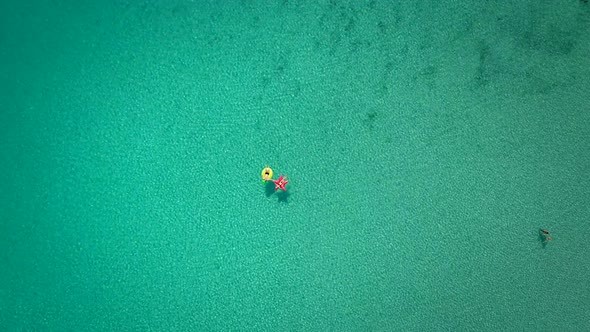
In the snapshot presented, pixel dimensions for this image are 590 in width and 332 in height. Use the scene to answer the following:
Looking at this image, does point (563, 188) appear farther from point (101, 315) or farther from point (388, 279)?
point (101, 315)

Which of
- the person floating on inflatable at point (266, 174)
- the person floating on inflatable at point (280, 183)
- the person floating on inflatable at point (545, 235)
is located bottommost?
the person floating on inflatable at point (545, 235)

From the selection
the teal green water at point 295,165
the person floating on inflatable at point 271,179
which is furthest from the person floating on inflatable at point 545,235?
the person floating on inflatable at point 271,179

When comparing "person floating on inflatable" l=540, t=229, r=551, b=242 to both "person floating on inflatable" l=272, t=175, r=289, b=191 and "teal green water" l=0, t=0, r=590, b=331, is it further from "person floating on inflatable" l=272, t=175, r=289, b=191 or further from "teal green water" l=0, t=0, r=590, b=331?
"person floating on inflatable" l=272, t=175, r=289, b=191

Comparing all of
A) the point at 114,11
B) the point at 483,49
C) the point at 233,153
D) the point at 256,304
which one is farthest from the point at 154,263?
the point at 483,49

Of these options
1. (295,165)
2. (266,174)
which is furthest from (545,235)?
(266,174)

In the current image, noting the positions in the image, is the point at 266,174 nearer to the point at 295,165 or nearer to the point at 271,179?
the point at 271,179

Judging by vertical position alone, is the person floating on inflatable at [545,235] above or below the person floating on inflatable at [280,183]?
below

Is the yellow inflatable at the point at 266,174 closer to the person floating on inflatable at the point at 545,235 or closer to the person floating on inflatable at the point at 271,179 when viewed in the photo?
the person floating on inflatable at the point at 271,179

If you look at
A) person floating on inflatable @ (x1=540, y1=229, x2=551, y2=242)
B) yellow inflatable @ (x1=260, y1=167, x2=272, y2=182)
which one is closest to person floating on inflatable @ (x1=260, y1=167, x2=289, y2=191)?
yellow inflatable @ (x1=260, y1=167, x2=272, y2=182)
